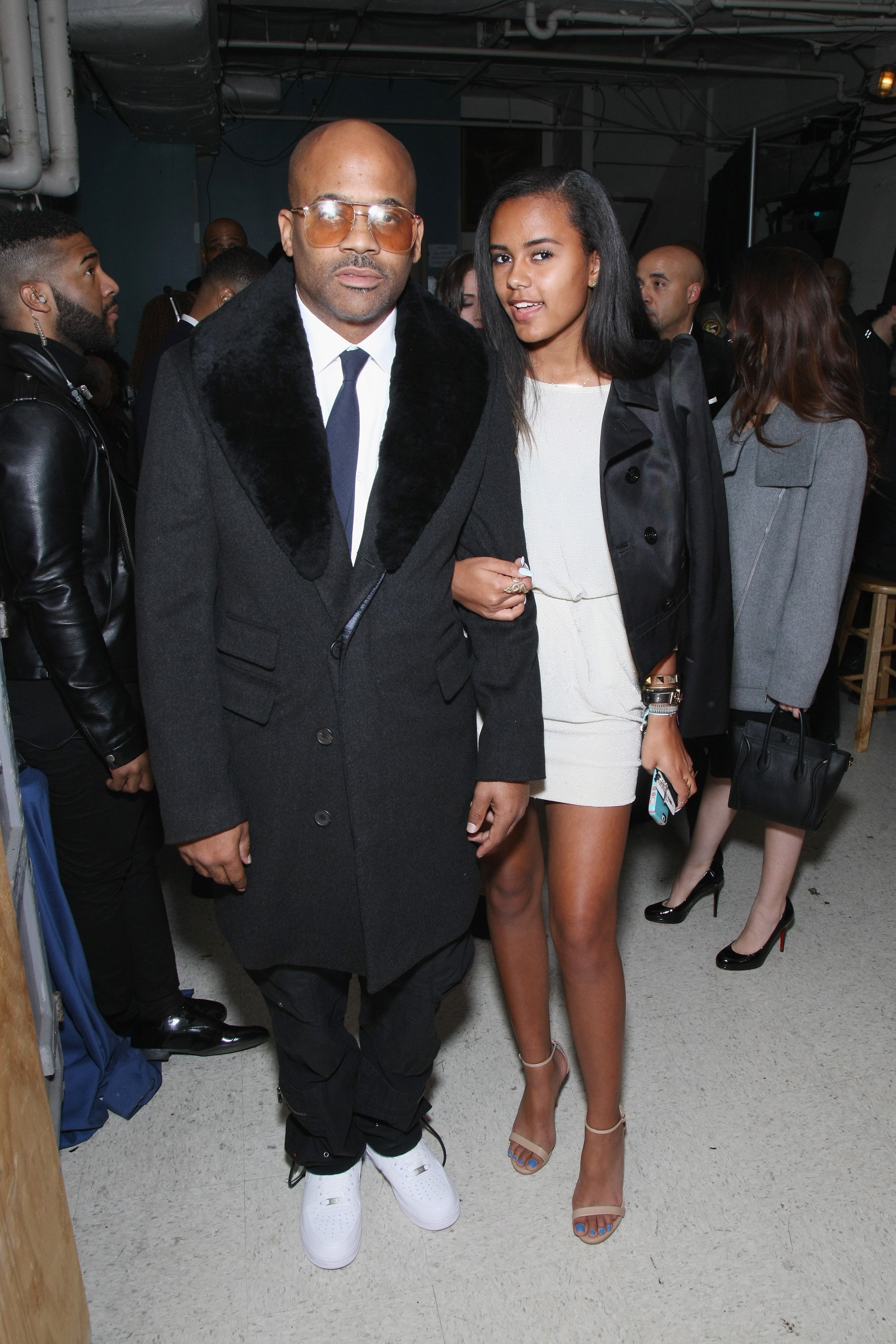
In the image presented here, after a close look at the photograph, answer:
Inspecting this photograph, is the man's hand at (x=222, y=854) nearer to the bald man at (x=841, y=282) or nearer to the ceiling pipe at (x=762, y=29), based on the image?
the bald man at (x=841, y=282)

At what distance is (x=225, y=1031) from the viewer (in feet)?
7.29

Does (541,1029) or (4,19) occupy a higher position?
(4,19)

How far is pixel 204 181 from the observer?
27.2 feet

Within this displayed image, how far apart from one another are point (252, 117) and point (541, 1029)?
8.48 m

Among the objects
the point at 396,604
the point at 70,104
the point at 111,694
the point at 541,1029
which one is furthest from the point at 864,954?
the point at 70,104

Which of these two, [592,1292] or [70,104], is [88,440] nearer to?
[592,1292]

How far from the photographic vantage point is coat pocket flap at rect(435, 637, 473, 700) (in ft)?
4.79

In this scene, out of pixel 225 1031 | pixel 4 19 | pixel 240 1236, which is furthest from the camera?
pixel 4 19

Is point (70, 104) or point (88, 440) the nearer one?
point (88, 440)

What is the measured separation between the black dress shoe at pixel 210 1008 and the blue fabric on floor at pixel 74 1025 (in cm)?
18

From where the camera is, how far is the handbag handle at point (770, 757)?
2170 mm

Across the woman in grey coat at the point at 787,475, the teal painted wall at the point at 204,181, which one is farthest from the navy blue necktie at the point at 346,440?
the teal painted wall at the point at 204,181

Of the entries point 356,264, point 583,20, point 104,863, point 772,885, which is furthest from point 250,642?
point 583,20

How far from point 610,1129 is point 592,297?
149cm
